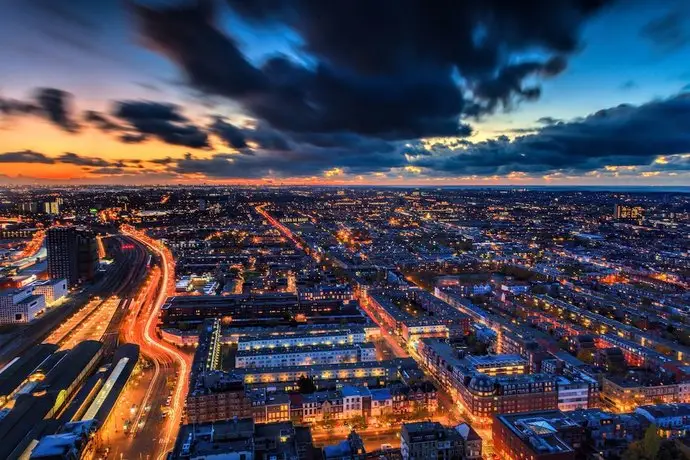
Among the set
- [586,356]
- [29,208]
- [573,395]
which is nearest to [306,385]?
[573,395]

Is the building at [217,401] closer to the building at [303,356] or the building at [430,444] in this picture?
the building at [303,356]

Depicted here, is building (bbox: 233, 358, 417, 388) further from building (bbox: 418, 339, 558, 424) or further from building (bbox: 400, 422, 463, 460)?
building (bbox: 400, 422, 463, 460)

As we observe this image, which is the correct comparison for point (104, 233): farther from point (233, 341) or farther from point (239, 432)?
point (239, 432)

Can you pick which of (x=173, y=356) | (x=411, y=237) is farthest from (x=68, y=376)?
(x=411, y=237)

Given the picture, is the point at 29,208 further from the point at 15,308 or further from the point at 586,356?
the point at 586,356

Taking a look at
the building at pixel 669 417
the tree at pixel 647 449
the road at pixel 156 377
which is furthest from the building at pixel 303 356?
the tree at pixel 647 449
